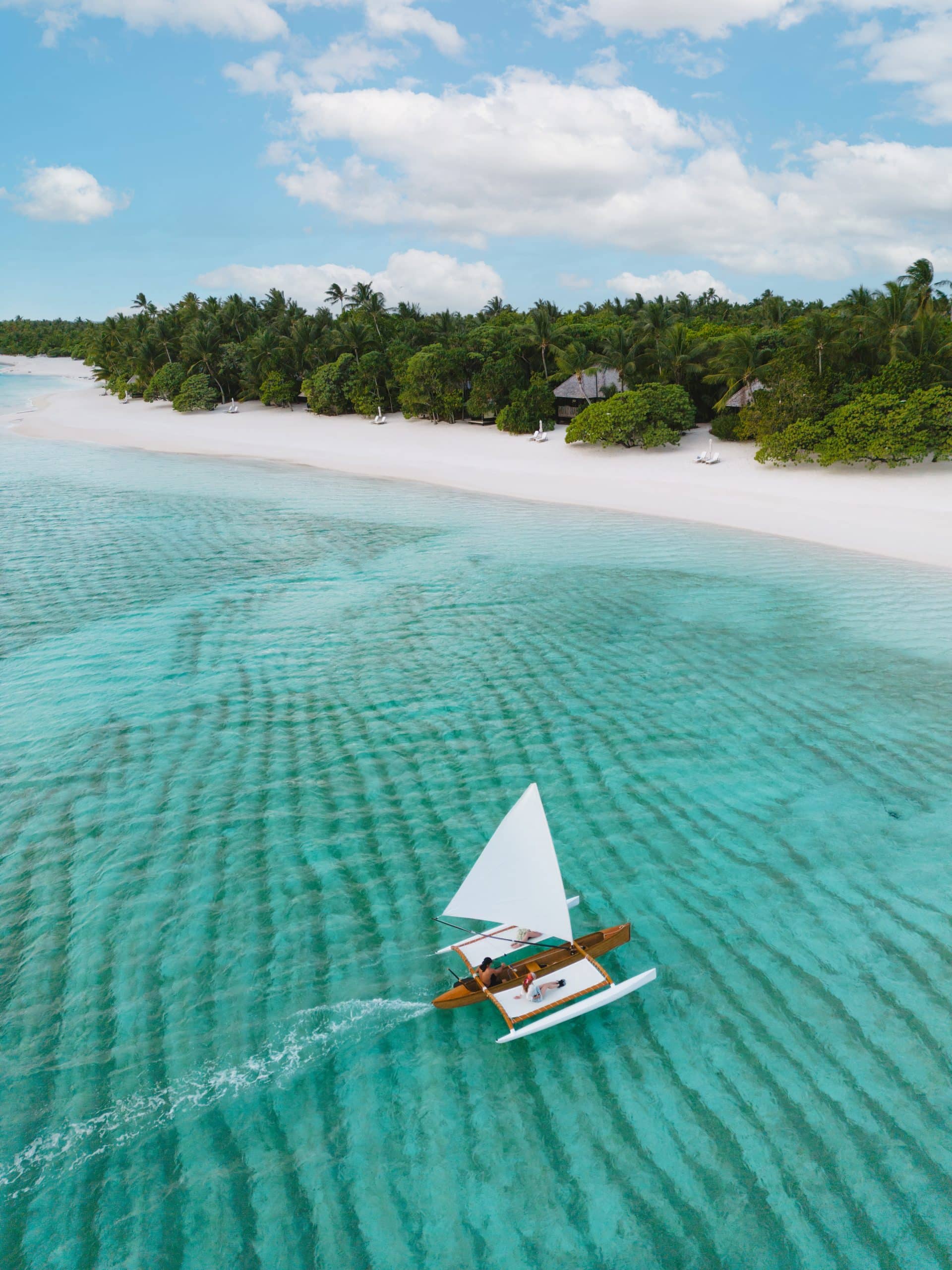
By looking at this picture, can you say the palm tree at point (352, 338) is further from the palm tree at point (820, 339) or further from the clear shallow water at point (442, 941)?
the clear shallow water at point (442, 941)

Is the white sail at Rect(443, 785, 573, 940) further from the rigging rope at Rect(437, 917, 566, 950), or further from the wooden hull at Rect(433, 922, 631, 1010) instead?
the rigging rope at Rect(437, 917, 566, 950)

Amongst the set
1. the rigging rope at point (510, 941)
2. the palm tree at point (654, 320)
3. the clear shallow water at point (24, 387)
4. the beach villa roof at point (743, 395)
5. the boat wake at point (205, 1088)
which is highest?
the palm tree at point (654, 320)

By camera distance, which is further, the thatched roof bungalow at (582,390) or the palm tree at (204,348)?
the palm tree at (204,348)

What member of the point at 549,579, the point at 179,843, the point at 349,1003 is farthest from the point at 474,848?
the point at 549,579

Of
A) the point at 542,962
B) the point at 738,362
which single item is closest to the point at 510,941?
the point at 542,962

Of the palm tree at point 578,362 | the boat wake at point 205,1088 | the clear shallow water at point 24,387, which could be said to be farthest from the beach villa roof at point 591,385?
the clear shallow water at point 24,387

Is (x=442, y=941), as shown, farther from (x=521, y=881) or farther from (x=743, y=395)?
(x=743, y=395)

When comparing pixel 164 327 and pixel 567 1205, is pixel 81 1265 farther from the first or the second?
pixel 164 327

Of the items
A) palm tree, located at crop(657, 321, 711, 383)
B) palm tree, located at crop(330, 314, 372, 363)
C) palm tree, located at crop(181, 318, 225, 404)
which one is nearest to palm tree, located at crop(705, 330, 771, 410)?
palm tree, located at crop(657, 321, 711, 383)
